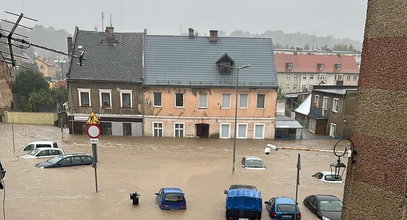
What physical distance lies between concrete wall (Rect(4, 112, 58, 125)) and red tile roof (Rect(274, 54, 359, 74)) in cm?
4337

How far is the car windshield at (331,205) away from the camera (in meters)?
15.1

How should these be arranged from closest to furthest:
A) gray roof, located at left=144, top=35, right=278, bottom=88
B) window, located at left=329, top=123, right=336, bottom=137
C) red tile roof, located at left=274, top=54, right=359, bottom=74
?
gray roof, located at left=144, top=35, right=278, bottom=88 < window, located at left=329, top=123, right=336, bottom=137 < red tile roof, located at left=274, top=54, right=359, bottom=74

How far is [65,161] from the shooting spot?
70.6 feet

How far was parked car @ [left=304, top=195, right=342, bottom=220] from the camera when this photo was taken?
14794 millimetres

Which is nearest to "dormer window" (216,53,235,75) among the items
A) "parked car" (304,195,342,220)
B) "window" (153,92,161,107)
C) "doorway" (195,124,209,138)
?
Answer: "doorway" (195,124,209,138)

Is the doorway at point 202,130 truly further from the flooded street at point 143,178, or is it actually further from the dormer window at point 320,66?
the dormer window at point 320,66

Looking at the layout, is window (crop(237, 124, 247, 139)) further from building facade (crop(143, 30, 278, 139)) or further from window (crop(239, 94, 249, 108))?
window (crop(239, 94, 249, 108))

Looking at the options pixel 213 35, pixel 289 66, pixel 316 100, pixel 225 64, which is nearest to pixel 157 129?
pixel 225 64

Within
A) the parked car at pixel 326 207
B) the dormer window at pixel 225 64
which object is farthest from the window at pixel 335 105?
the parked car at pixel 326 207

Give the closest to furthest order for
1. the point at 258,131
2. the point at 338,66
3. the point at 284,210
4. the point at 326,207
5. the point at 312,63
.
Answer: the point at 284,210 → the point at 326,207 → the point at 258,131 → the point at 338,66 → the point at 312,63

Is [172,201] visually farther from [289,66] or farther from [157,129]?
[289,66]

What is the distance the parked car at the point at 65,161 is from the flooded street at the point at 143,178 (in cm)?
51

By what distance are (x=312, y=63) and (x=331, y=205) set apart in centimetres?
5546

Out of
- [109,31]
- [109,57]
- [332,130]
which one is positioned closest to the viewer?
[109,57]
